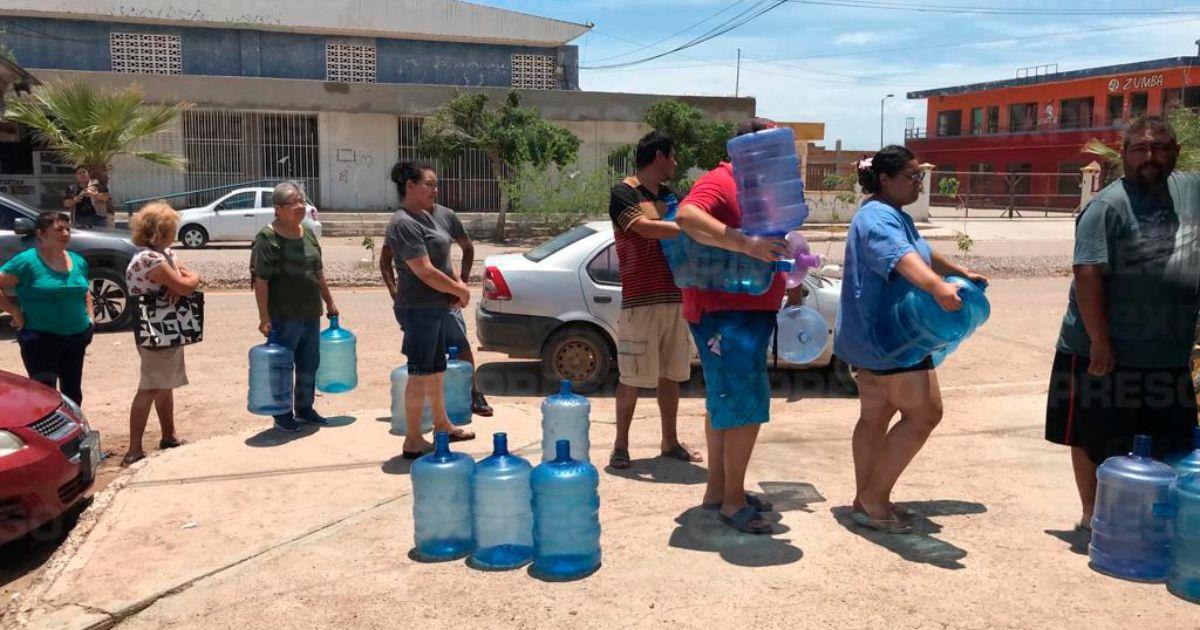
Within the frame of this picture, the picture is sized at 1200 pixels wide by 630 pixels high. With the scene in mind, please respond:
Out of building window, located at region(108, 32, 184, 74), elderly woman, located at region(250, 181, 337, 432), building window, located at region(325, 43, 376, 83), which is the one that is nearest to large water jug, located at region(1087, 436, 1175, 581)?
elderly woman, located at region(250, 181, 337, 432)

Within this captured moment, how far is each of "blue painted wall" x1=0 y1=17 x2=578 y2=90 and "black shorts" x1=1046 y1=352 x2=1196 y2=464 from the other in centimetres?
3610

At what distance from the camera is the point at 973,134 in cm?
5672

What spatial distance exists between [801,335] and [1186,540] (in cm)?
281

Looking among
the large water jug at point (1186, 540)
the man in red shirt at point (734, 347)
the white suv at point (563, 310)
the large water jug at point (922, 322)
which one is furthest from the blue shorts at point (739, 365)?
the white suv at point (563, 310)

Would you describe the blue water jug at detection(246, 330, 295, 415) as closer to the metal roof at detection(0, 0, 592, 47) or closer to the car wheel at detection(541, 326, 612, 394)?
the car wheel at detection(541, 326, 612, 394)

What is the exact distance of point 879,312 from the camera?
4398 mm

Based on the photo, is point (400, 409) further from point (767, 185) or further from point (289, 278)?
point (767, 185)

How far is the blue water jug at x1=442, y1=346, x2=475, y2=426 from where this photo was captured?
6773 millimetres

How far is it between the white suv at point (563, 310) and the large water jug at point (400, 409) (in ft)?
5.74

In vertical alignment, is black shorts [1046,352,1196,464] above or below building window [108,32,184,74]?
below

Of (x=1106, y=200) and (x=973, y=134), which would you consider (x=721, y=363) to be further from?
(x=973, y=134)

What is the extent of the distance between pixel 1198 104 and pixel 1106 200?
49.1 meters

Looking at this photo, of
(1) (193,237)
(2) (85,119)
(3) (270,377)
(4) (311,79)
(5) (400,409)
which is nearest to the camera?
(3) (270,377)

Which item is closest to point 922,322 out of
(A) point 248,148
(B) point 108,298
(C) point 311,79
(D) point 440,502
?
(D) point 440,502
